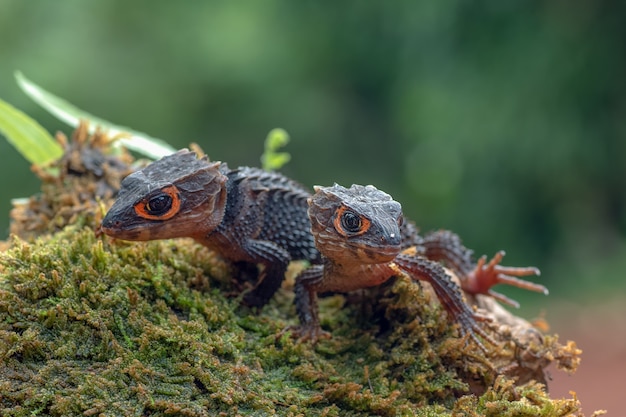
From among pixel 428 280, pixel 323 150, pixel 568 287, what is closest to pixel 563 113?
pixel 568 287

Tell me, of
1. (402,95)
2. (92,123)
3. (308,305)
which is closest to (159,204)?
(308,305)

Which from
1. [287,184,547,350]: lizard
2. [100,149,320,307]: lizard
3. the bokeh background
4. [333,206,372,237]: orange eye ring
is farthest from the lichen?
the bokeh background

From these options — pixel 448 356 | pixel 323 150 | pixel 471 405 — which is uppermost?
pixel 323 150

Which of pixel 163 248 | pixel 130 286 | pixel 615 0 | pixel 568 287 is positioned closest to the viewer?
pixel 130 286

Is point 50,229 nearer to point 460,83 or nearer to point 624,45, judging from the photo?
point 460,83

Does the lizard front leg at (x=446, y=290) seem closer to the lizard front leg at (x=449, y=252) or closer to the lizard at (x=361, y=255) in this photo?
the lizard at (x=361, y=255)

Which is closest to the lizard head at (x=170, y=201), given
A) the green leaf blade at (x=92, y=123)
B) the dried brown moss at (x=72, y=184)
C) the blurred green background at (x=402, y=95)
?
the dried brown moss at (x=72, y=184)

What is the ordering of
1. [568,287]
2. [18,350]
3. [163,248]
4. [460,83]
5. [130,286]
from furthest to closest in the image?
[568,287]
[460,83]
[163,248]
[130,286]
[18,350]
